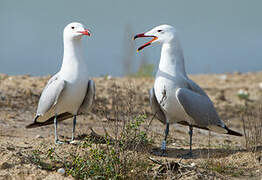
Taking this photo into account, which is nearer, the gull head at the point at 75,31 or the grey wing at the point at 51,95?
the grey wing at the point at 51,95

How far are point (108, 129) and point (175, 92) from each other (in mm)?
2300

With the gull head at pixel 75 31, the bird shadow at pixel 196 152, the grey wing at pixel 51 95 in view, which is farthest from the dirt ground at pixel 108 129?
the gull head at pixel 75 31

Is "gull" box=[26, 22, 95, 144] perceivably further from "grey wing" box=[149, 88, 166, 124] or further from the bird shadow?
the bird shadow

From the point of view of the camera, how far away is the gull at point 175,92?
5.36 m

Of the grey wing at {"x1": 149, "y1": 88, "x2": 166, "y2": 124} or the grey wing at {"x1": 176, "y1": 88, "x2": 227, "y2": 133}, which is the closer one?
the grey wing at {"x1": 176, "y1": 88, "x2": 227, "y2": 133}

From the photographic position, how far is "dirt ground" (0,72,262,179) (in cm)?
449

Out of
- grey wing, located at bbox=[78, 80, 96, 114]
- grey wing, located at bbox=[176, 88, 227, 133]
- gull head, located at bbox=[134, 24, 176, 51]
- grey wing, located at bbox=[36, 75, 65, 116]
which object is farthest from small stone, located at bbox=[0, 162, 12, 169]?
gull head, located at bbox=[134, 24, 176, 51]

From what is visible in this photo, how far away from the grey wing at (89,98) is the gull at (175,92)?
841 mm

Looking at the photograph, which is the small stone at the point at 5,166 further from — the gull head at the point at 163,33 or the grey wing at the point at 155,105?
the gull head at the point at 163,33

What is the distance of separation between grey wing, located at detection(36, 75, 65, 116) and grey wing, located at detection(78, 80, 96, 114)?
1.45 ft

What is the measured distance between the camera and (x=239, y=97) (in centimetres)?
1180

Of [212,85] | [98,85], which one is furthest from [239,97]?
[98,85]

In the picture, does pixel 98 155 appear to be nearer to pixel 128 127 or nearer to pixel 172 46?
pixel 128 127

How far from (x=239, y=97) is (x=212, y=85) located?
1.77 meters
